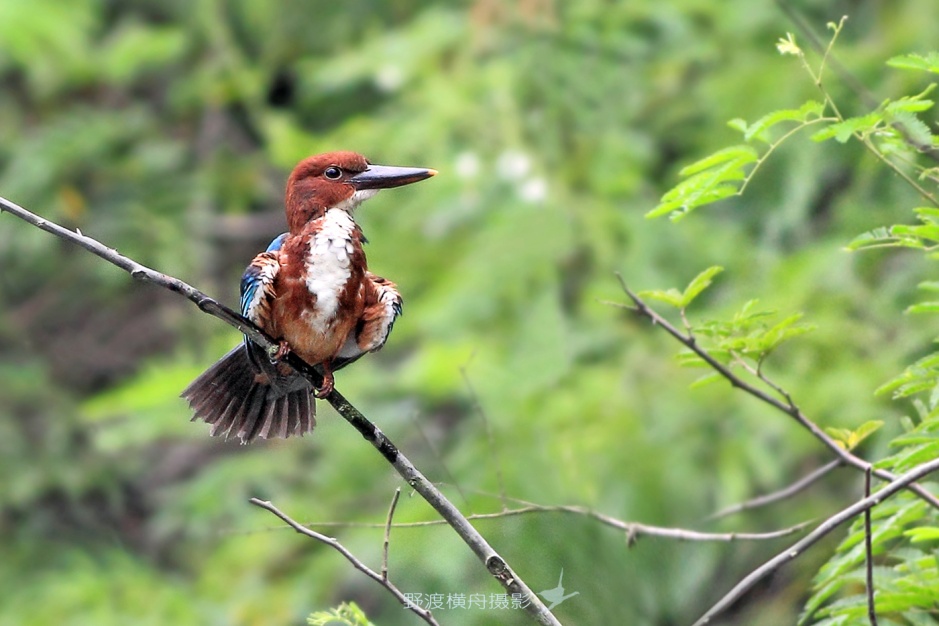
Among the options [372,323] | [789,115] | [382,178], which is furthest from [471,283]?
[789,115]

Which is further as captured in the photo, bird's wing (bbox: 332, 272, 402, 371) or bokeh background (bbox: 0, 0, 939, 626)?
bokeh background (bbox: 0, 0, 939, 626)

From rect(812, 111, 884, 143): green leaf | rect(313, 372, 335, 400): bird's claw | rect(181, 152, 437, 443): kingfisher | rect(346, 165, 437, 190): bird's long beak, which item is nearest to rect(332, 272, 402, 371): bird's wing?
rect(181, 152, 437, 443): kingfisher

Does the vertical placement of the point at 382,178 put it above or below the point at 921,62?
above

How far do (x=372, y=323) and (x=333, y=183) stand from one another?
302mm

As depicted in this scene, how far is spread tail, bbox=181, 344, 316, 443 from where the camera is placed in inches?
98.2

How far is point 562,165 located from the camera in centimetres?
460

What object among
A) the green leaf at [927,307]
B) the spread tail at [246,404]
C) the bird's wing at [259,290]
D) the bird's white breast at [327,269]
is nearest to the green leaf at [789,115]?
the green leaf at [927,307]

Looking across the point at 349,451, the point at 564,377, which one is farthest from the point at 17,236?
the point at 564,377

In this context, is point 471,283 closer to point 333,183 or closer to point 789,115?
point 333,183

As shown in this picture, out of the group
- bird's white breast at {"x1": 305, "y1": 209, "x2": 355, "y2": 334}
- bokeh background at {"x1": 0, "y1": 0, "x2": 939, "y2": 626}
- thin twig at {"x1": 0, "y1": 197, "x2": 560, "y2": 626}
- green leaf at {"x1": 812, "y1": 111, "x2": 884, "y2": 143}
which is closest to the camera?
thin twig at {"x1": 0, "y1": 197, "x2": 560, "y2": 626}

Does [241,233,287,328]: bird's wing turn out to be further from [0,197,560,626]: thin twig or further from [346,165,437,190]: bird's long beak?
[346,165,437,190]: bird's long beak

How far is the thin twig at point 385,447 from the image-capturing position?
1.83 m

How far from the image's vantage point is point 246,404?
2512mm

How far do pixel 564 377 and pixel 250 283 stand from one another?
2023mm
